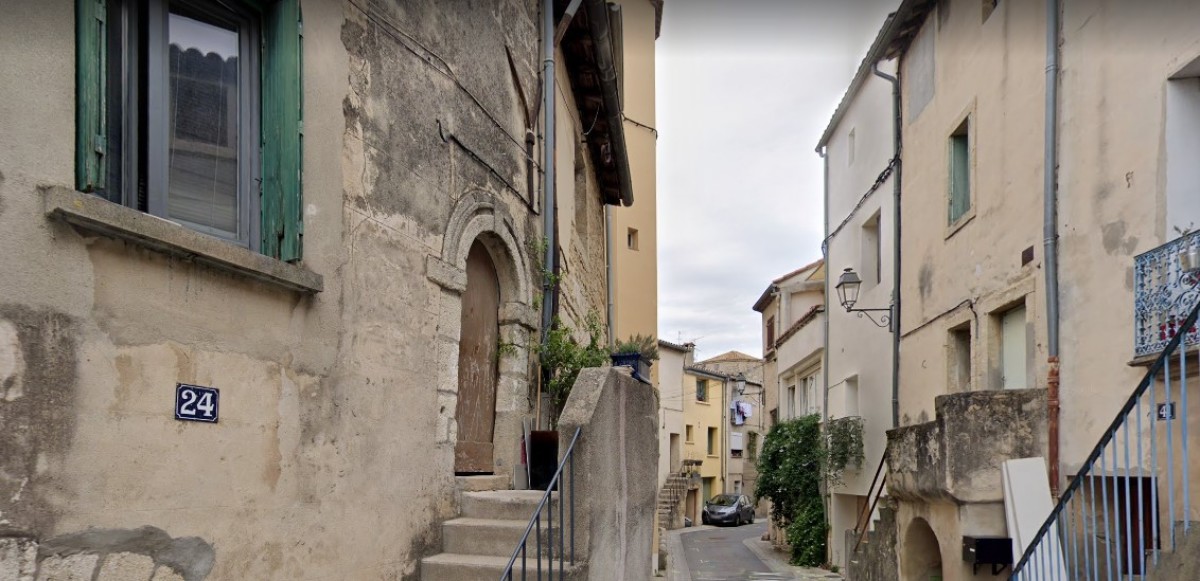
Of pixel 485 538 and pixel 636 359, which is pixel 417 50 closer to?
Answer: pixel 485 538

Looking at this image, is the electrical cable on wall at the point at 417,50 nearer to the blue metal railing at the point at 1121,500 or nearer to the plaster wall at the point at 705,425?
the blue metal railing at the point at 1121,500

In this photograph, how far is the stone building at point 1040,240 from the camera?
695 cm

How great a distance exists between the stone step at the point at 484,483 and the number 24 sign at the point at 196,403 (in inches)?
87.0

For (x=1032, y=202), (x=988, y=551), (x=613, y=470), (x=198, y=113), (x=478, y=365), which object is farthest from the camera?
(x=1032, y=202)

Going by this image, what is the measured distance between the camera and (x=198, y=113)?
4.12 meters

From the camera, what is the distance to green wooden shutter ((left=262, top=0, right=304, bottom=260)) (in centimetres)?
445

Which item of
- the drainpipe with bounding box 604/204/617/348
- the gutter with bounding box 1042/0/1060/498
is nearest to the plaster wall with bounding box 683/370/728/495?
the drainpipe with bounding box 604/204/617/348

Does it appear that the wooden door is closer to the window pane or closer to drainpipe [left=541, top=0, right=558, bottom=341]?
drainpipe [left=541, top=0, right=558, bottom=341]

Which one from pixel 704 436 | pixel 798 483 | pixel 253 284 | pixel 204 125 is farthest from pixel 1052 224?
pixel 704 436

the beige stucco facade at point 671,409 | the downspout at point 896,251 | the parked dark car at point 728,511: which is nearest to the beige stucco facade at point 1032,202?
the downspout at point 896,251

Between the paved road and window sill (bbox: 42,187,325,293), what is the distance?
14185mm

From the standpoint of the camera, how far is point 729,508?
3600cm

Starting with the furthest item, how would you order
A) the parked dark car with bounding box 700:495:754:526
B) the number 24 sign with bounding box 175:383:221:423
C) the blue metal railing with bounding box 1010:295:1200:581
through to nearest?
the parked dark car with bounding box 700:495:754:526
the blue metal railing with bounding box 1010:295:1200:581
the number 24 sign with bounding box 175:383:221:423

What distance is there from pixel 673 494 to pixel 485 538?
3002 centimetres
